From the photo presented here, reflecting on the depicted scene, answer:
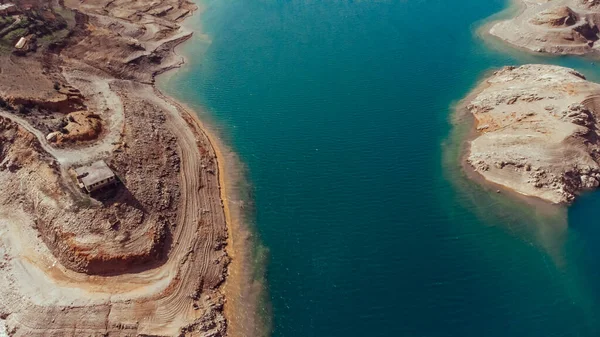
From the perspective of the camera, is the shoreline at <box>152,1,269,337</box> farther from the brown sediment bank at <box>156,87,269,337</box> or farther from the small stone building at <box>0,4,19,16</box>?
the small stone building at <box>0,4,19,16</box>

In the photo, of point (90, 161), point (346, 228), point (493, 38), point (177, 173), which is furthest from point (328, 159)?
point (493, 38)

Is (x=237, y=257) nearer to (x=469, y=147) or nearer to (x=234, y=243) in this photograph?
(x=234, y=243)

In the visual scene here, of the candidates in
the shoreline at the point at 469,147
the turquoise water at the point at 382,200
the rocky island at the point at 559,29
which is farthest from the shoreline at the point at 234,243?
the rocky island at the point at 559,29

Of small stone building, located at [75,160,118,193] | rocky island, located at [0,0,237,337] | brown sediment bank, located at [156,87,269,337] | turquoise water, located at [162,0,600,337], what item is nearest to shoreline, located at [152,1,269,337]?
brown sediment bank, located at [156,87,269,337]

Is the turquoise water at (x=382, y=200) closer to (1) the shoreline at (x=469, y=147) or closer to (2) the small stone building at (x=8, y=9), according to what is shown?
(1) the shoreline at (x=469, y=147)

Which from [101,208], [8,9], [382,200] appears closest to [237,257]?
[101,208]

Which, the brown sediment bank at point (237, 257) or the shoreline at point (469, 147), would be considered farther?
the shoreline at point (469, 147)
